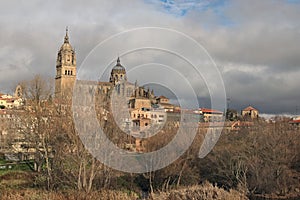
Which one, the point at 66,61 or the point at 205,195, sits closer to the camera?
the point at 205,195

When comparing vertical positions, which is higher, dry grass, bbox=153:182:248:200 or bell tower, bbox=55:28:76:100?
bell tower, bbox=55:28:76:100

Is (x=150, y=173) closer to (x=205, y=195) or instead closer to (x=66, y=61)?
(x=205, y=195)

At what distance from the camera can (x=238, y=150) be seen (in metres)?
31.5

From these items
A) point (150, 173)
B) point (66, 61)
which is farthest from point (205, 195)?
point (66, 61)

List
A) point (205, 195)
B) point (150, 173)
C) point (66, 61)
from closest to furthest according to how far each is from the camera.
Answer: point (205, 195) < point (150, 173) < point (66, 61)

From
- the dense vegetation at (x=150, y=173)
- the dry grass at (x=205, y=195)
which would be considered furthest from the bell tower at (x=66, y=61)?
the dry grass at (x=205, y=195)

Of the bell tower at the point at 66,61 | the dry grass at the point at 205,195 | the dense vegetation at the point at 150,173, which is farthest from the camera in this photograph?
the bell tower at the point at 66,61

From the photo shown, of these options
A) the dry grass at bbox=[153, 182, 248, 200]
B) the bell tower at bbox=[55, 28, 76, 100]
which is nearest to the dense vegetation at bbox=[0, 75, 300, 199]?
the dry grass at bbox=[153, 182, 248, 200]

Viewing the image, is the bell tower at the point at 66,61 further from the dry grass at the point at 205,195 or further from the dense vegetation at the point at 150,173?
the dry grass at the point at 205,195

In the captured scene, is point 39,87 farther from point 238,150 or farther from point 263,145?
point 263,145

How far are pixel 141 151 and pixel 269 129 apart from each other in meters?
12.2

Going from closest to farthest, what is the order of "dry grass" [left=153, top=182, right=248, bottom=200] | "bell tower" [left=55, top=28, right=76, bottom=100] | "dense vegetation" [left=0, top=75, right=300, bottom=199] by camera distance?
"dry grass" [left=153, top=182, right=248, bottom=200] < "dense vegetation" [left=0, top=75, right=300, bottom=199] < "bell tower" [left=55, top=28, right=76, bottom=100]

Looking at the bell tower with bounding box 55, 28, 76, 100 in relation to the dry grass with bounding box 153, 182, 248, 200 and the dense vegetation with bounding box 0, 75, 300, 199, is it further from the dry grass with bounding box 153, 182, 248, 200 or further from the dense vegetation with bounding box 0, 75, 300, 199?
the dry grass with bounding box 153, 182, 248, 200

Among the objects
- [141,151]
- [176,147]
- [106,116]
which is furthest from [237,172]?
[106,116]
